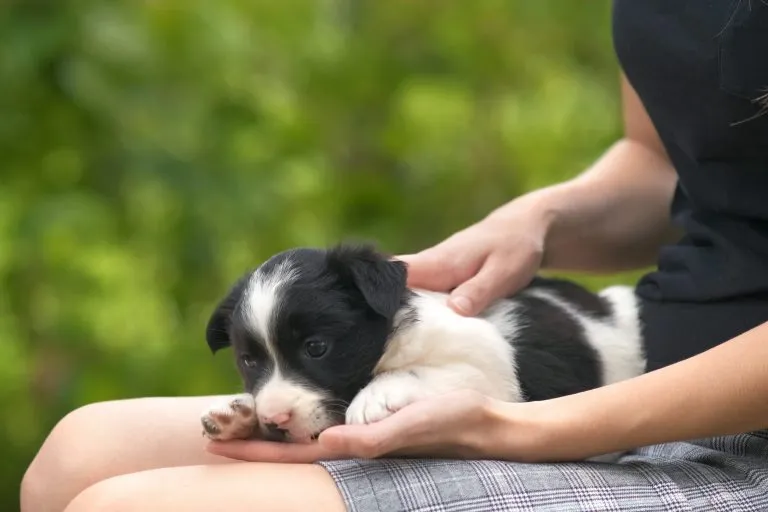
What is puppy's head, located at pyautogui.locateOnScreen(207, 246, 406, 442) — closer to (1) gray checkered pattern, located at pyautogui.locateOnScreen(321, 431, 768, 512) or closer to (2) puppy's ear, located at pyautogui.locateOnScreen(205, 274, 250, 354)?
(2) puppy's ear, located at pyautogui.locateOnScreen(205, 274, 250, 354)

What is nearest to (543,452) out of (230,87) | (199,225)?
(199,225)

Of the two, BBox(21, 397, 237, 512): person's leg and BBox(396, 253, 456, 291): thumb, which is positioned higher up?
BBox(396, 253, 456, 291): thumb

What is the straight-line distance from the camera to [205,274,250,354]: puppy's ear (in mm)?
1764

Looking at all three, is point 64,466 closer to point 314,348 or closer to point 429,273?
point 314,348

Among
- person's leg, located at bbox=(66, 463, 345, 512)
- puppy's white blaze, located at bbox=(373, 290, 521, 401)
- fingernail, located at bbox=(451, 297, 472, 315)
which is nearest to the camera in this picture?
person's leg, located at bbox=(66, 463, 345, 512)

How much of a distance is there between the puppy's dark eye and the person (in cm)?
13

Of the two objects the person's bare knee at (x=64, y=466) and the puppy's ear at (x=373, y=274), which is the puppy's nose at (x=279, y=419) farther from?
the person's bare knee at (x=64, y=466)

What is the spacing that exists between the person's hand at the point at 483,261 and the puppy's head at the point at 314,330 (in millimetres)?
148

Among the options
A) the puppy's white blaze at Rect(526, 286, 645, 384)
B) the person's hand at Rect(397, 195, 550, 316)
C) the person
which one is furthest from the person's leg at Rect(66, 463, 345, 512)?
the puppy's white blaze at Rect(526, 286, 645, 384)

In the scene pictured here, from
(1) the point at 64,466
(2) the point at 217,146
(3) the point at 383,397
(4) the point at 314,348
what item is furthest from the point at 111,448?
(2) the point at 217,146

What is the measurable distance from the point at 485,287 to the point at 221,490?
652mm

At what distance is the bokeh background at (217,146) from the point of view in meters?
2.79

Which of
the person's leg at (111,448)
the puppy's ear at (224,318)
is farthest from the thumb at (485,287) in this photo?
the person's leg at (111,448)

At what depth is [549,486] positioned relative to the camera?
137 centimetres
